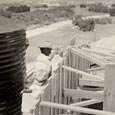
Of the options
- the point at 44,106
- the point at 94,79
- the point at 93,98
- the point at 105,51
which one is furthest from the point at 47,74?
the point at 105,51

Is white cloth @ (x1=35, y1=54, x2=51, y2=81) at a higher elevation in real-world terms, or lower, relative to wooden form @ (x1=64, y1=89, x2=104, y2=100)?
higher

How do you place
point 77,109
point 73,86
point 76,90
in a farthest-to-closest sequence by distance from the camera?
point 73,86, point 76,90, point 77,109

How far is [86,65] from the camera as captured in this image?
29.1 feet

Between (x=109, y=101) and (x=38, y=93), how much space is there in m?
1.02

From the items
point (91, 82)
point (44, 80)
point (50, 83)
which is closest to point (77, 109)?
point (44, 80)

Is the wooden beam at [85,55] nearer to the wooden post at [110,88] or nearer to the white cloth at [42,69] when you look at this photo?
the white cloth at [42,69]

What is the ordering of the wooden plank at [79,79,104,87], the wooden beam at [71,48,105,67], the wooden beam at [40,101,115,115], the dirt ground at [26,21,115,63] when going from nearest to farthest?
1. the wooden beam at [40,101,115,115]
2. the wooden plank at [79,79,104,87]
3. the wooden beam at [71,48,105,67]
4. the dirt ground at [26,21,115,63]

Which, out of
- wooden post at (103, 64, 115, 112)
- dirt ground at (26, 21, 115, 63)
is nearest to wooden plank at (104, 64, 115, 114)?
wooden post at (103, 64, 115, 112)

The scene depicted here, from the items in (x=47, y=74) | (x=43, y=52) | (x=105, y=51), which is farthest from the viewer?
(x=105, y=51)

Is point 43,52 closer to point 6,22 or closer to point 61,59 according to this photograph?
point 61,59

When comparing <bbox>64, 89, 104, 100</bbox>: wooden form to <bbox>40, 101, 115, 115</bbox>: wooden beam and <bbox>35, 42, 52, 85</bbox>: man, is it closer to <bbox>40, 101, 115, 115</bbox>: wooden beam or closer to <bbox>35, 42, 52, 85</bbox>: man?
<bbox>35, 42, 52, 85</bbox>: man

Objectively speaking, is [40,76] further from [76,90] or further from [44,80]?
[76,90]

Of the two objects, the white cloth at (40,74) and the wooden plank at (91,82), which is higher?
the white cloth at (40,74)

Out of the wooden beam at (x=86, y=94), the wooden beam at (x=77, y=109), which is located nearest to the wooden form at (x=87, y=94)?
the wooden beam at (x=86, y=94)
